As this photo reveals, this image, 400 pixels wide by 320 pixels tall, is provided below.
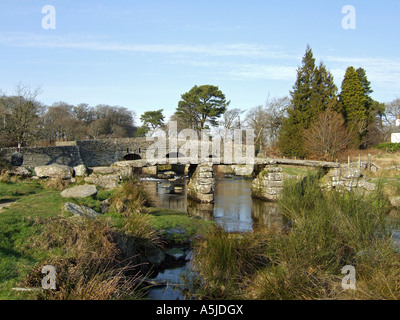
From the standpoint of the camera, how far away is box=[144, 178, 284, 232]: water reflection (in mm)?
12359

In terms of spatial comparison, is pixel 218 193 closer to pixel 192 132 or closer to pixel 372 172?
pixel 372 172

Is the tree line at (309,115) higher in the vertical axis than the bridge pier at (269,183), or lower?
higher

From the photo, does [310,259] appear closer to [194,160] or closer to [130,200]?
[130,200]

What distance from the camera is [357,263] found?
539 centimetres

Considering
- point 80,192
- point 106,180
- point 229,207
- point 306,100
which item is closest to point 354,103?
point 306,100

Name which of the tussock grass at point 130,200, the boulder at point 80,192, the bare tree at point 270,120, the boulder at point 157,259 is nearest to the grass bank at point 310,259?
the boulder at point 157,259

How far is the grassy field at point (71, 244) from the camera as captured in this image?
4.46 m

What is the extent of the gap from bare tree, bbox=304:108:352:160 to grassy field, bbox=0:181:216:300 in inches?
797

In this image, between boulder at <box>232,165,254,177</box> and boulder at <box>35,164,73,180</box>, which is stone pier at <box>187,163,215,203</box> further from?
boulder at <box>232,165,254,177</box>

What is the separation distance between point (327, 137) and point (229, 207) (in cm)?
1494

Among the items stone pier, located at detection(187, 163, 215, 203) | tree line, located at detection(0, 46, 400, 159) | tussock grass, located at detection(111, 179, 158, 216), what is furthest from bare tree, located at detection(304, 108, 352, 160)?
tussock grass, located at detection(111, 179, 158, 216)

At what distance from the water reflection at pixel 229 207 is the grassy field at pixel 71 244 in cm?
347

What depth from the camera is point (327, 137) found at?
86.0 feet

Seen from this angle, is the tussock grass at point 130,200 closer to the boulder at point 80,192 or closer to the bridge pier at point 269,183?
the boulder at point 80,192
